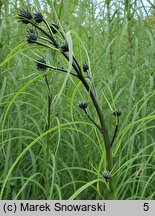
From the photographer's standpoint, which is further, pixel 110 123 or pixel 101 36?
pixel 101 36

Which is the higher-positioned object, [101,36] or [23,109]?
[101,36]

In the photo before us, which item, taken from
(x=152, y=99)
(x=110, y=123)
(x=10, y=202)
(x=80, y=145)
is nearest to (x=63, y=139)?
(x=80, y=145)

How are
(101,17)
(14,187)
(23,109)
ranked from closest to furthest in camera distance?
1. (14,187)
2. (23,109)
3. (101,17)

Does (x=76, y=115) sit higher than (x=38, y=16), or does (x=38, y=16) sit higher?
(x=38, y=16)

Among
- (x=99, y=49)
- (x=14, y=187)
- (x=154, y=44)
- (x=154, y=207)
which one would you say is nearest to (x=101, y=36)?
(x=99, y=49)

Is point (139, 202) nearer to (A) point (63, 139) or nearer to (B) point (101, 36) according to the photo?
(A) point (63, 139)

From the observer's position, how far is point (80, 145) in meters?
1.97

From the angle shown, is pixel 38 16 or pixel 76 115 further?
pixel 76 115

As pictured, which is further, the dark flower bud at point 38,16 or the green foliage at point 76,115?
the green foliage at point 76,115

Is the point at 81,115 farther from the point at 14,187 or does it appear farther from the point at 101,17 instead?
the point at 101,17

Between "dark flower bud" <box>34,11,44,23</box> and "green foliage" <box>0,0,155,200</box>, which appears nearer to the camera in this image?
"dark flower bud" <box>34,11,44,23</box>

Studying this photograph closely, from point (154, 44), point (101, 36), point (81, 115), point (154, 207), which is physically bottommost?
point (154, 207)

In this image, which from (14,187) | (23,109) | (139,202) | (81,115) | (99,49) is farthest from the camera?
(99,49)

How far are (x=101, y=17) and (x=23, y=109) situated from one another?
78 cm
